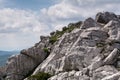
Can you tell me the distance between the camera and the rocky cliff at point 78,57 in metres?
53.7

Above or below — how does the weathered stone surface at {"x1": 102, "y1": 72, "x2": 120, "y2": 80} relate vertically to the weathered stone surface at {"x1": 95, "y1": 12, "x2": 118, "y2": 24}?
below

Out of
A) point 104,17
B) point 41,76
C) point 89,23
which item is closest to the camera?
point 41,76

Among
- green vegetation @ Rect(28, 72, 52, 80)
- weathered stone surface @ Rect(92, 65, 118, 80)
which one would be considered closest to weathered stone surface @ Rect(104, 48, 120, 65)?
weathered stone surface @ Rect(92, 65, 118, 80)

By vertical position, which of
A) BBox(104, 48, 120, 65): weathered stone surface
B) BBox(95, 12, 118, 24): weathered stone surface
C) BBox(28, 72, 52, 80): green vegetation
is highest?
BBox(95, 12, 118, 24): weathered stone surface

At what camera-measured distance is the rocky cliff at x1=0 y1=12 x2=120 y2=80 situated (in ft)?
176

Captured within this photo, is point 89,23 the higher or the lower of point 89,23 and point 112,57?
the higher

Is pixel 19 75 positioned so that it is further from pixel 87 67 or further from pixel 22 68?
pixel 87 67

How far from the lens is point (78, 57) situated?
2323 inches

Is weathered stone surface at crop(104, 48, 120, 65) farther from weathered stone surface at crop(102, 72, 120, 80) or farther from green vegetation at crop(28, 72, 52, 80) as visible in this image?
green vegetation at crop(28, 72, 52, 80)

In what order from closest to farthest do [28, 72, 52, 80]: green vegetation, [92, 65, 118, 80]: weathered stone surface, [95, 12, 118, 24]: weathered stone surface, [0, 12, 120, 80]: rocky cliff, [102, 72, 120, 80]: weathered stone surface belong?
[102, 72, 120, 80]: weathered stone surface
[92, 65, 118, 80]: weathered stone surface
[0, 12, 120, 80]: rocky cliff
[28, 72, 52, 80]: green vegetation
[95, 12, 118, 24]: weathered stone surface

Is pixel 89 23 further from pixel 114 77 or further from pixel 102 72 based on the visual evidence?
pixel 114 77

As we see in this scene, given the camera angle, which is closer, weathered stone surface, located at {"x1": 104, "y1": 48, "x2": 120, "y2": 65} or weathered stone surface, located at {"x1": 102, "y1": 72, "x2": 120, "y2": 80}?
weathered stone surface, located at {"x1": 102, "y1": 72, "x2": 120, "y2": 80}

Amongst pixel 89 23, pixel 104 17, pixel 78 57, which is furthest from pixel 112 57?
pixel 104 17

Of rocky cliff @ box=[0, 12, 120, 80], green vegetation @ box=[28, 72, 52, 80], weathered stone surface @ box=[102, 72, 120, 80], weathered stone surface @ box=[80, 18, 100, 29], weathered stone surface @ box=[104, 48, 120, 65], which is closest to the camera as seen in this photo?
weathered stone surface @ box=[102, 72, 120, 80]
